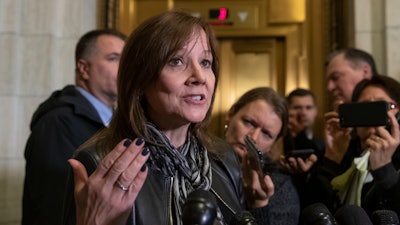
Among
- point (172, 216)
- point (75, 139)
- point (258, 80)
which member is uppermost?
point (258, 80)

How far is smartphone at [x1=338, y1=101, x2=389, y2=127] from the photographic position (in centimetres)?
171

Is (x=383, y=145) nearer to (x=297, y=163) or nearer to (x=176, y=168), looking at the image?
(x=297, y=163)

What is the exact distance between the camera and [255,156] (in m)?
1.64

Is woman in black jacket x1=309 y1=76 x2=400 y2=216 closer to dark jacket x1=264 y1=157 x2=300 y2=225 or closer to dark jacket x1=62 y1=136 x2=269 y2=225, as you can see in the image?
dark jacket x1=264 y1=157 x2=300 y2=225

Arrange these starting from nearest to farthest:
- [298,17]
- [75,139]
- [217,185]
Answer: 1. [217,185]
2. [75,139]
3. [298,17]

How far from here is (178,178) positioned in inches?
51.5

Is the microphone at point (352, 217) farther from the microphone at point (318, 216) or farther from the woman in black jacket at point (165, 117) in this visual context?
the woman in black jacket at point (165, 117)

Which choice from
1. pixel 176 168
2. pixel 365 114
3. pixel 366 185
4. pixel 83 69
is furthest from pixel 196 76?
pixel 83 69

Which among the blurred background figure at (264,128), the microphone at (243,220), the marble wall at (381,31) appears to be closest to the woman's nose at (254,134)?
the blurred background figure at (264,128)

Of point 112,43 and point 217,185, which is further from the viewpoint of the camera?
point 112,43

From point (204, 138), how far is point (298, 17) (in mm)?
2224

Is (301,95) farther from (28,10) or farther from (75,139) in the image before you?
(28,10)

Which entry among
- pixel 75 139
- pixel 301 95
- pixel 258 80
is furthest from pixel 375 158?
pixel 258 80

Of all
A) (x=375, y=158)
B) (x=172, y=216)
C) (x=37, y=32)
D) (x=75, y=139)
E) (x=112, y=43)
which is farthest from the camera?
(x=37, y=32)
